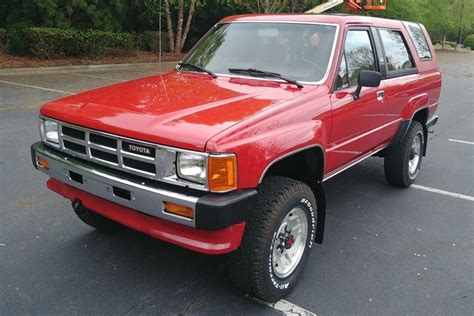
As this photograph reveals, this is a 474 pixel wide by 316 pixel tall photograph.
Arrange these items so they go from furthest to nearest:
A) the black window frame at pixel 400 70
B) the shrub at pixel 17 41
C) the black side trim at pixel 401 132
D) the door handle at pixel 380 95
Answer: the shrub at pixel 17 41
the black side trim at pixel 401 132
the black window frame at pixel 400 70
the door handle at pixel 380 95

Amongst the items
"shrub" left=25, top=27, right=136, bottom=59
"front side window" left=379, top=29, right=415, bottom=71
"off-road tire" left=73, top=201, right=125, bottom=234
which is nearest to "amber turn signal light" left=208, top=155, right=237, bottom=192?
"off-road tire" left=73, top=201, right=125, bottom=234

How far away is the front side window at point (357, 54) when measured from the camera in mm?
4074

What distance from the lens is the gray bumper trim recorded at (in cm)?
263

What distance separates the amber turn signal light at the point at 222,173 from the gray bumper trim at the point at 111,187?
0.48ft

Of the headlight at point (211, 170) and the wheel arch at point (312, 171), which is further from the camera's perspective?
the wheel arch at point (312, 171)

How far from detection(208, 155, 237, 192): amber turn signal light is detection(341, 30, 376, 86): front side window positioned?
187 cm

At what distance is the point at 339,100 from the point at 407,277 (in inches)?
59.0

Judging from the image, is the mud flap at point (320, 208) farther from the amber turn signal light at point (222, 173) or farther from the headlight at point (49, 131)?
the headlight at point (49, 131)

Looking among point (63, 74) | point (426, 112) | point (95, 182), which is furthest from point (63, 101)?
point (63, 74)

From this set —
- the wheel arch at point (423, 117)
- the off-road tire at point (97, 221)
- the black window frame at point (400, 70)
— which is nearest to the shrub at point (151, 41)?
the wheel arch at point (423, 117)

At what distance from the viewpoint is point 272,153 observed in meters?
2.89

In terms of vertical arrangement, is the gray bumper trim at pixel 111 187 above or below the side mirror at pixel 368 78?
below

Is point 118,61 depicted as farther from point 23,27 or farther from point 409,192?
point 409,192

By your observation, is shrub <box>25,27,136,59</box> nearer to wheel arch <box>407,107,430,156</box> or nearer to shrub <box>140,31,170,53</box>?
shrub <box>140,31,170,53</box>
